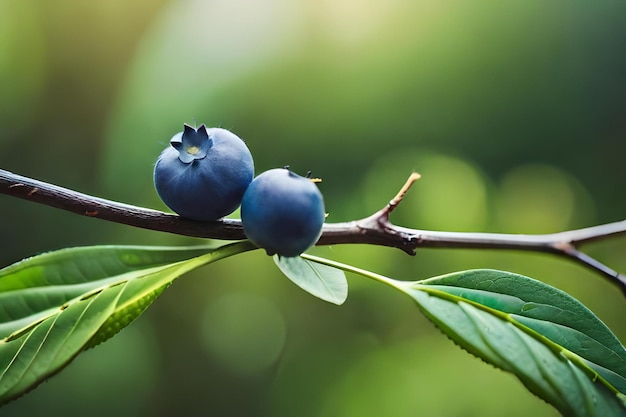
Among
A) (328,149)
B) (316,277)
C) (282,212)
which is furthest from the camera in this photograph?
(328,149)

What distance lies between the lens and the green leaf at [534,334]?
0.40m

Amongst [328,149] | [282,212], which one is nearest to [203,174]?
[282,212]

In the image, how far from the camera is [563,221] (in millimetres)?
1169

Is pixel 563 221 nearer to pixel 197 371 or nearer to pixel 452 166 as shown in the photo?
pixel 452 166

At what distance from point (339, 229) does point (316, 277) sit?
0.05m

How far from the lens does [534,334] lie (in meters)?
0.42

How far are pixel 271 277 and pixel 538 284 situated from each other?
2.45ft

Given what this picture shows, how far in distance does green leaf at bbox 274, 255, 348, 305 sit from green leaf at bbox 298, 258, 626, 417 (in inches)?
0.5

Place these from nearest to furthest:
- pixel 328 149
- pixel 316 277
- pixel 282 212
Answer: pixel 282 212 → pixel 316 277 → pixel 328 149

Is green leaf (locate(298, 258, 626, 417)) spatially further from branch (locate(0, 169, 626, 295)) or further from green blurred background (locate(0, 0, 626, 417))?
green blurred background (locate(0, 0, 626, 417))

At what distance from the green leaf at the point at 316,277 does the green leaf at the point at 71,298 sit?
46 millimetres

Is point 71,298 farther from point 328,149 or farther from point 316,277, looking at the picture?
point 328,149

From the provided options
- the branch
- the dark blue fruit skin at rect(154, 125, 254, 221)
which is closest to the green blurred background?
the branch

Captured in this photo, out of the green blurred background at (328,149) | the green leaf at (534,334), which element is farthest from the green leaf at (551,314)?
the green blurred background at (328,149)
